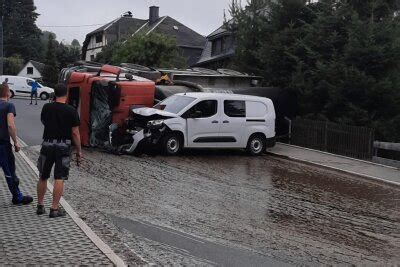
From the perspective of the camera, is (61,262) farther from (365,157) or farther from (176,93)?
(365,157)

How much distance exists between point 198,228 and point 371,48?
13.4 metres

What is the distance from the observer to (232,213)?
9.32m

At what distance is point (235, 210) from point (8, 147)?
148 inches

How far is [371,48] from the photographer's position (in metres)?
19.5

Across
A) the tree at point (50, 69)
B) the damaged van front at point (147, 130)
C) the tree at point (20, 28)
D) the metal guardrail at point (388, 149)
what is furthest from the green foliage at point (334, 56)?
the tree at point (20, 28)

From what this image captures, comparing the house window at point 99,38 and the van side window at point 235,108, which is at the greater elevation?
the house window at point 99,38

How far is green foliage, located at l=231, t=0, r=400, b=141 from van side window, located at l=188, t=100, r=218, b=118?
512 centimetres

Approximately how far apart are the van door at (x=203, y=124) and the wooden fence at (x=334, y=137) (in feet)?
15.6

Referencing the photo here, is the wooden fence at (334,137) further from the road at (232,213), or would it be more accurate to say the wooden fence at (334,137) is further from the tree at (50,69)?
the tree at (50,69)

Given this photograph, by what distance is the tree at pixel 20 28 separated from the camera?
94.7m

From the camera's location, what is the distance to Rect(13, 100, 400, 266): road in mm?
7047

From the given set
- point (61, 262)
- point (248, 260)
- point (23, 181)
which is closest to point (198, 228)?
point (248, 260)

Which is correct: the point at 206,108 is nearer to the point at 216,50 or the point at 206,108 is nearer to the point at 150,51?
the point at 150,51

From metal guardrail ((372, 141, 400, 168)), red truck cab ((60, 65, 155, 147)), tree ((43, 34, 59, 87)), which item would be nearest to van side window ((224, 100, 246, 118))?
red truck cab ((60, 65, 155, 147))
